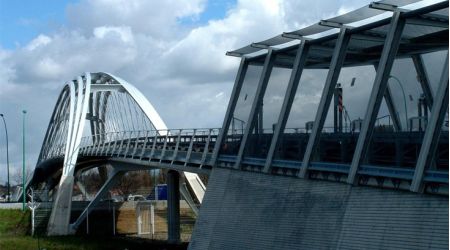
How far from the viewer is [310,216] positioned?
21.2 m

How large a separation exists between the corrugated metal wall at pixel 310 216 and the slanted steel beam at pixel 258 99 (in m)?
0.90

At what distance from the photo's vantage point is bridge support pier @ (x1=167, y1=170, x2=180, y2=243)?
45.1m

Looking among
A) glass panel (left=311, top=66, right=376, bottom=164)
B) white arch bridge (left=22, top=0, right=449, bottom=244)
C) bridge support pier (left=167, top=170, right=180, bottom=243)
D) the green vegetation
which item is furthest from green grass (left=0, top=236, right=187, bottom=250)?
glass panel (left=311, top=66, right=376, bottom=164)

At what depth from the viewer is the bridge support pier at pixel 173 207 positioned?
4506 cm

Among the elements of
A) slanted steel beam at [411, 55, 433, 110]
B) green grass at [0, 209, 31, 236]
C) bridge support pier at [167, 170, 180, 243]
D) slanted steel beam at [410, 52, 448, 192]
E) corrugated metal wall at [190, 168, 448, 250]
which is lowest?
green grass at [0, 209, 31, 236]

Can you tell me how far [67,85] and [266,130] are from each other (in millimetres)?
49274

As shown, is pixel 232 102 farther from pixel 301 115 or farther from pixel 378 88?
pixel 378 88

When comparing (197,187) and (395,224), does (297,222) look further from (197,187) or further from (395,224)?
(197,187)

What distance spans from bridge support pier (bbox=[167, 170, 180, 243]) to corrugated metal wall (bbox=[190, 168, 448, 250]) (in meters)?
16.2

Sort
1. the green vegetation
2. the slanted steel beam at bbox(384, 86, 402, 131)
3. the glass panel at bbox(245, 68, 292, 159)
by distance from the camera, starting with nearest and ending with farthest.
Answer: the slanted steel beam at bbox(384, 86, 402, 131) → the glass panel at bbox(245, 68, 292, 159) → the green vegetation

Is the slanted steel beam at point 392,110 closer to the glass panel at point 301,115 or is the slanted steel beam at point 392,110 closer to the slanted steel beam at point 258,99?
the glass panel at point 301,115

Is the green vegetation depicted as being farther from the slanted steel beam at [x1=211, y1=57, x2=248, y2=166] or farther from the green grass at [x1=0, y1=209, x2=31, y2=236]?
the slanted steel beam at [x1=211, y1=57, x2=248, y2=166]

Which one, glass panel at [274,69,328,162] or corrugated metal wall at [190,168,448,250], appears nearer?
corrugated metal wall at [190,168,448,250]

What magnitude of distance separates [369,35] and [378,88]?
240cm
